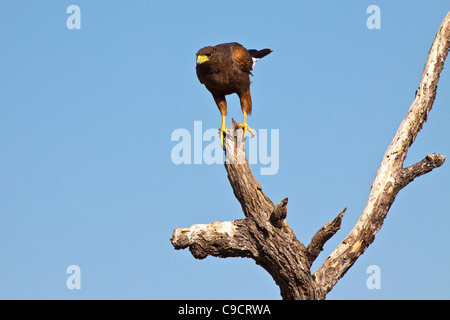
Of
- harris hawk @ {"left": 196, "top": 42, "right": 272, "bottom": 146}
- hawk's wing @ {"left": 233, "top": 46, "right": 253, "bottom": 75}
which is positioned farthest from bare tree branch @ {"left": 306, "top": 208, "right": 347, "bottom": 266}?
hawk's wing @ {"left": 233, "top": 46, "right": 253, "bottom": 75}

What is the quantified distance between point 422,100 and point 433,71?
462 millimetres

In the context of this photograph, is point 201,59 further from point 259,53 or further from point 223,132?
point 259,53

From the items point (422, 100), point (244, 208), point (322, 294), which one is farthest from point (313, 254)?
point (422, 100)

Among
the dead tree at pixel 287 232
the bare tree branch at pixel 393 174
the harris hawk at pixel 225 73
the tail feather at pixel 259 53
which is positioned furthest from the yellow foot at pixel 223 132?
the bare tree branch at pixel 393 174

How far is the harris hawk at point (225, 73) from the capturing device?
26.4 feet

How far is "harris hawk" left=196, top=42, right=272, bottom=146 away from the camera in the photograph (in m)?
8.05

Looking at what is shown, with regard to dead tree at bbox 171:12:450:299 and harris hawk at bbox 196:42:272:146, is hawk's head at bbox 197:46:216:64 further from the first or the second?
dead tree at bbox 171:12:450:299

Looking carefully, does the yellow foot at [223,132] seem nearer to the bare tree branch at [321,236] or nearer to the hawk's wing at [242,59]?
the hawk's wing at [242,59]

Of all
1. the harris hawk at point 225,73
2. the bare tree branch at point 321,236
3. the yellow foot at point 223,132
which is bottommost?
the bare tree branch at point 321,236

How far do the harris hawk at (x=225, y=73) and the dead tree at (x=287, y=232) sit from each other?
0.87m

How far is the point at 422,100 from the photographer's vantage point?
785cm

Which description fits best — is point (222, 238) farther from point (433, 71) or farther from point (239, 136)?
point (433, 71)
